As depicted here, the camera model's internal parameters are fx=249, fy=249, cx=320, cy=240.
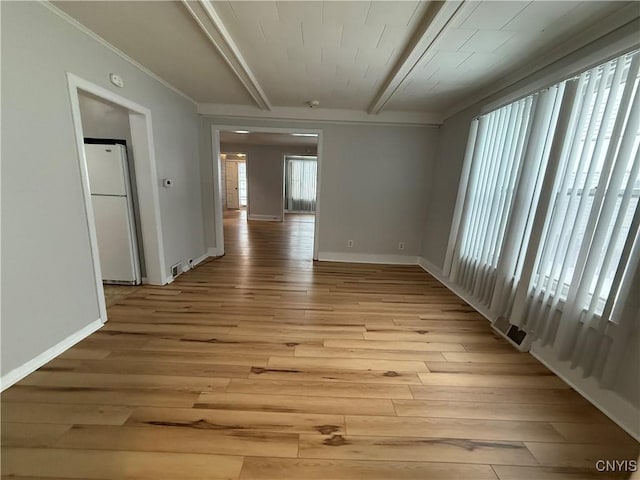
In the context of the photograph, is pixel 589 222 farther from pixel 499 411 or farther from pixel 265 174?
pixel 265 174

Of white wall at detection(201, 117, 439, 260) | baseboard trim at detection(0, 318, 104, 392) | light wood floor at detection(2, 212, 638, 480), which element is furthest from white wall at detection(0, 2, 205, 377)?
white wall at detection(201, 117, 439, 260)

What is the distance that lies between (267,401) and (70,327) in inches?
67.0

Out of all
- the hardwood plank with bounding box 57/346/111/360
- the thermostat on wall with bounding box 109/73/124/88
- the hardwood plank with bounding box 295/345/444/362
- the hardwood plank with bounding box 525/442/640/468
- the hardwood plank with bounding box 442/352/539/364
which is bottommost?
the hardwood plank with bounding box 57/346/111/360

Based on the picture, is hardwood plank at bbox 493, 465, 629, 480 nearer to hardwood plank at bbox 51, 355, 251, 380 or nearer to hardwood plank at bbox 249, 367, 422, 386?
hardwood plank at bbox 249, 367, 422, 386

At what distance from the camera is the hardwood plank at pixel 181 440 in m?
1.21

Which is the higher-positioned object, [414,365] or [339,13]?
[339,13]

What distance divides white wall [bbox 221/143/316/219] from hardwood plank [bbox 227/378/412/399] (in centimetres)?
717

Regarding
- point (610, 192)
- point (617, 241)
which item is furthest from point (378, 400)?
point (610, 192)

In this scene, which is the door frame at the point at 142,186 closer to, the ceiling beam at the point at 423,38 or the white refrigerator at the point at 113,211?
the white refrigerator at the point at 113,211

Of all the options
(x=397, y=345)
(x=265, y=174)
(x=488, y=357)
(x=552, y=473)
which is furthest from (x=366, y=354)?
(x=265, y=174)

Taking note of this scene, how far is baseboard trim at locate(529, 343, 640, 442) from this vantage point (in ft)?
4.55

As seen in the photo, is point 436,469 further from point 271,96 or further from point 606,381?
point 271,96

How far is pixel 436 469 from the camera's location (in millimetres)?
1173

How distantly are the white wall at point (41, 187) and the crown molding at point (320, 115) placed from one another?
1629mm
